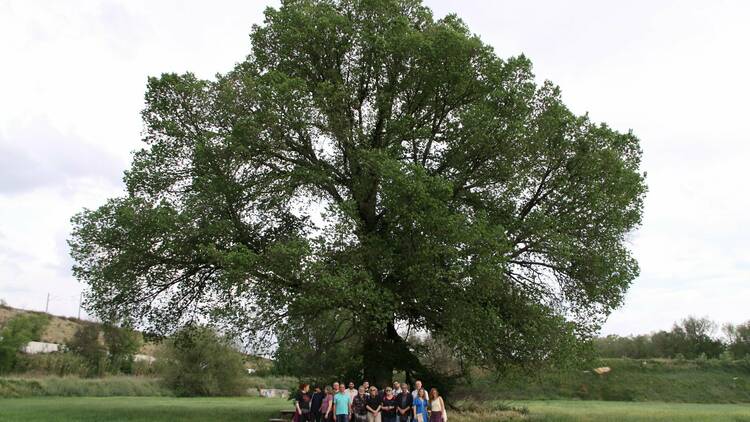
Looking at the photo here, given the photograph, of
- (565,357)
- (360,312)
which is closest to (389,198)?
(360,312)

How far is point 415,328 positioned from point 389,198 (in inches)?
281

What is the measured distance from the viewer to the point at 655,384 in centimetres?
5975

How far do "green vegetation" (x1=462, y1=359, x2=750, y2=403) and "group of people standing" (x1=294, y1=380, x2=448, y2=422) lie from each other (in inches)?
1533

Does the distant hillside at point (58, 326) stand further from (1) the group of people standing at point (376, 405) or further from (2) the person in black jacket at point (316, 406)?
(1) the group of people standing at point (376, 405)

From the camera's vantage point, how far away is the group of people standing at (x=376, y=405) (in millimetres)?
16000

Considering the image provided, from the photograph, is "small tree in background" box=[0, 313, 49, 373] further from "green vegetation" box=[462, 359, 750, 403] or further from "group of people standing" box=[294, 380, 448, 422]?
"group of people standing" box=[294, 380, 448, 422]

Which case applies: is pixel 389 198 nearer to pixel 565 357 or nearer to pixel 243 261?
pixel 243 261

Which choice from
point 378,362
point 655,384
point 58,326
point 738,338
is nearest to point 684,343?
point 738,338

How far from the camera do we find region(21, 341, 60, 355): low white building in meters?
65.5

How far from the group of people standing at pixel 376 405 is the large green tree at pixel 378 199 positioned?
2.93 metres

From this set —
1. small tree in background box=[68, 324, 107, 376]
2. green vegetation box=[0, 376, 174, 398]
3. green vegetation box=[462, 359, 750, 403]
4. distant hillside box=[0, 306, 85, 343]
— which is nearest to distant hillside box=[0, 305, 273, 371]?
distant hillside box=[0, 306, 85, 343]

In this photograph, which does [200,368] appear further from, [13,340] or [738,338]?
[738,338]

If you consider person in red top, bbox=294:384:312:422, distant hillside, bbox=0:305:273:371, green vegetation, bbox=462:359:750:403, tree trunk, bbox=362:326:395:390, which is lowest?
green vegetation, bbox=462:359:750:403

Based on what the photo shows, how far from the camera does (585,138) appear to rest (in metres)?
22.6
